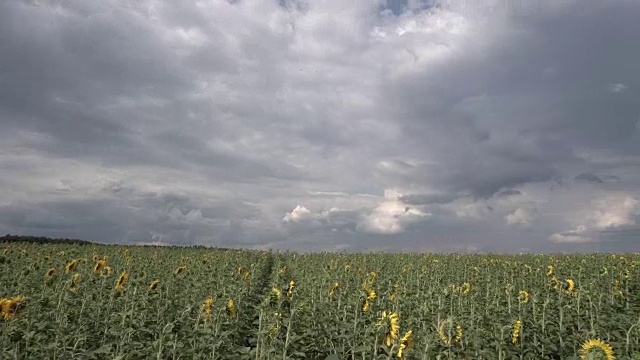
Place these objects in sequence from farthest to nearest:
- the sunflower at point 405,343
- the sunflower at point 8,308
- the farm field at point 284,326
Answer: the sunflower at point 8,308 < the farm field at point 284,326 < the sunflower at point 405,343

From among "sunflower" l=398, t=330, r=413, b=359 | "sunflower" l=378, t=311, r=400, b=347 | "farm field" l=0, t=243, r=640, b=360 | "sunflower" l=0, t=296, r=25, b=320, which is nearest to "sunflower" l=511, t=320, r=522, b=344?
"farm field" l=0, t=243, r=640, b=360

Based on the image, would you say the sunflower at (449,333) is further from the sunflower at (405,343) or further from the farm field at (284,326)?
the sunflower at (405,343)

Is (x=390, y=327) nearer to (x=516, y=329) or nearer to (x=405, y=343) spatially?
(x=405, y=343)

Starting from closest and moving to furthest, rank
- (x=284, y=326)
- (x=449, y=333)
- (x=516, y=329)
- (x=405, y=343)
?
(x=405, y=343)
(x=449, y=333)
(x=516, y=329)
(x=284, y=326)

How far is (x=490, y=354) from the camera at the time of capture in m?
7.21

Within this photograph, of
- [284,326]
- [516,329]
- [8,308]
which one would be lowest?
[284,326]

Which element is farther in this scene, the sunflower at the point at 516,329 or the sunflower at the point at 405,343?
the sunflower at the point at 516,329

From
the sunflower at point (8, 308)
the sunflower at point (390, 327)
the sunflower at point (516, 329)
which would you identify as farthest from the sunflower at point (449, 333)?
the sunflower at point (8, 308)

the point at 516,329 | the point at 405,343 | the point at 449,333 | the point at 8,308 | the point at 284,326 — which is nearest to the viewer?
the point at 405,343

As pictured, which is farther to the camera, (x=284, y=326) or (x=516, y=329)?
(x=284, y=326)

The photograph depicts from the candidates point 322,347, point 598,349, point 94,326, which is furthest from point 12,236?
point 598,349

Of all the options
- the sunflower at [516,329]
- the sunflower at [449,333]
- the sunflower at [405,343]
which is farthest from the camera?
the sunflower at [516,329]

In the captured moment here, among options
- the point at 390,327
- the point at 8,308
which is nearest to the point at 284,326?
the point at 390,327

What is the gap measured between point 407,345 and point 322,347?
267cm
